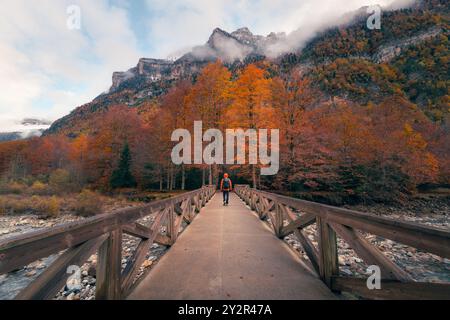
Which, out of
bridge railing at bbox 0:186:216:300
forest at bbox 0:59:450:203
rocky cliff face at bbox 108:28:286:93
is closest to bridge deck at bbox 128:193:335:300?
bridge railing at bbox 0:186:216:300

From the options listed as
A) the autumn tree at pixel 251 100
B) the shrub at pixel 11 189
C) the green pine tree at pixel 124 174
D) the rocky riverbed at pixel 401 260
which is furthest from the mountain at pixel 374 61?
the shrub at pixel 11 189

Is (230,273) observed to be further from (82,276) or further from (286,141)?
(286,141)

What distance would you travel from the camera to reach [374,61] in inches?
3009

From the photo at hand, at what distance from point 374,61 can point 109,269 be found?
10110cm

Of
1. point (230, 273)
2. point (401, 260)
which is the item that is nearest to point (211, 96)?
point (401, 260)

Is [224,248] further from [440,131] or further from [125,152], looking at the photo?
[440,131]

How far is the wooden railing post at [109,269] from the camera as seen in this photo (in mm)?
1980

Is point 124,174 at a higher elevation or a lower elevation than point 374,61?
lower

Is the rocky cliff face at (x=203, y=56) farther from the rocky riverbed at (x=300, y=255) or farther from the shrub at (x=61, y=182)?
the rocky riverbed at (x=300, y=255)

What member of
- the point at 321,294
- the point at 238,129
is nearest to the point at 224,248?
the point at 321,294

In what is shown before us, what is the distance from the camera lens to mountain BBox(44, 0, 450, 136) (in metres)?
54.5

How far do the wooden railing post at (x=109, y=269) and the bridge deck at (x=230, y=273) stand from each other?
1.15 feet

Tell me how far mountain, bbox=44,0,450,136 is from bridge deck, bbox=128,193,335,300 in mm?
14251

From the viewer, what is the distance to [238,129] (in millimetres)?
17266
